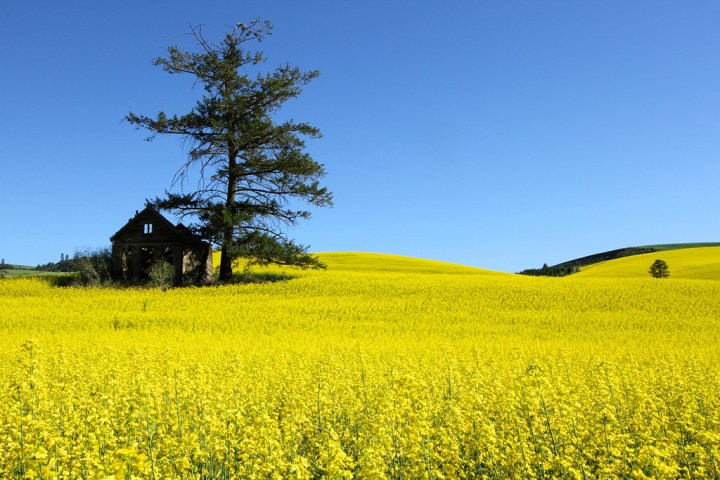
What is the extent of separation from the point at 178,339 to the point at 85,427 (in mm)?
12886

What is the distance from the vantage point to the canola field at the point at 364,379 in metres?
4.84

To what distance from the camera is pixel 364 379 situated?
9.71 metres

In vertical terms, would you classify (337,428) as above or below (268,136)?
below

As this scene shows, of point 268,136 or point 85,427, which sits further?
point 268,136

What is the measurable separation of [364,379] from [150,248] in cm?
2850

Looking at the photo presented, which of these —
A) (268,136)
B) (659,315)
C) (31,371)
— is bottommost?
(659,315)

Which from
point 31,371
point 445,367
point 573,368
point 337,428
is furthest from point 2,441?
point 573,368

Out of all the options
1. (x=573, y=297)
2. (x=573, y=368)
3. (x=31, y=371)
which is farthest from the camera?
(x=573, y=297)

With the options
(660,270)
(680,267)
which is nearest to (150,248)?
(660,270)

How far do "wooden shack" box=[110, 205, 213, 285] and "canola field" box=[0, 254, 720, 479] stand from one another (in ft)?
15.9

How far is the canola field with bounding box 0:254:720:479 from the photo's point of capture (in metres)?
4.84

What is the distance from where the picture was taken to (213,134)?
3344 cm

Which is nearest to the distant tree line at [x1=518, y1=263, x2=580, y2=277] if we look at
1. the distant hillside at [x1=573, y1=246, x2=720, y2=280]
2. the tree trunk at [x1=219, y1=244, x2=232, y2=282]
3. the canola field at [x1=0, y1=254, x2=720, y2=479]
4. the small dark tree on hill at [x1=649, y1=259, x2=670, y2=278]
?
the distant hillside at [x1=573, y1=246, x2=720, y2=280]

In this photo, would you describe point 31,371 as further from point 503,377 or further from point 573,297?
A: point 573,297
